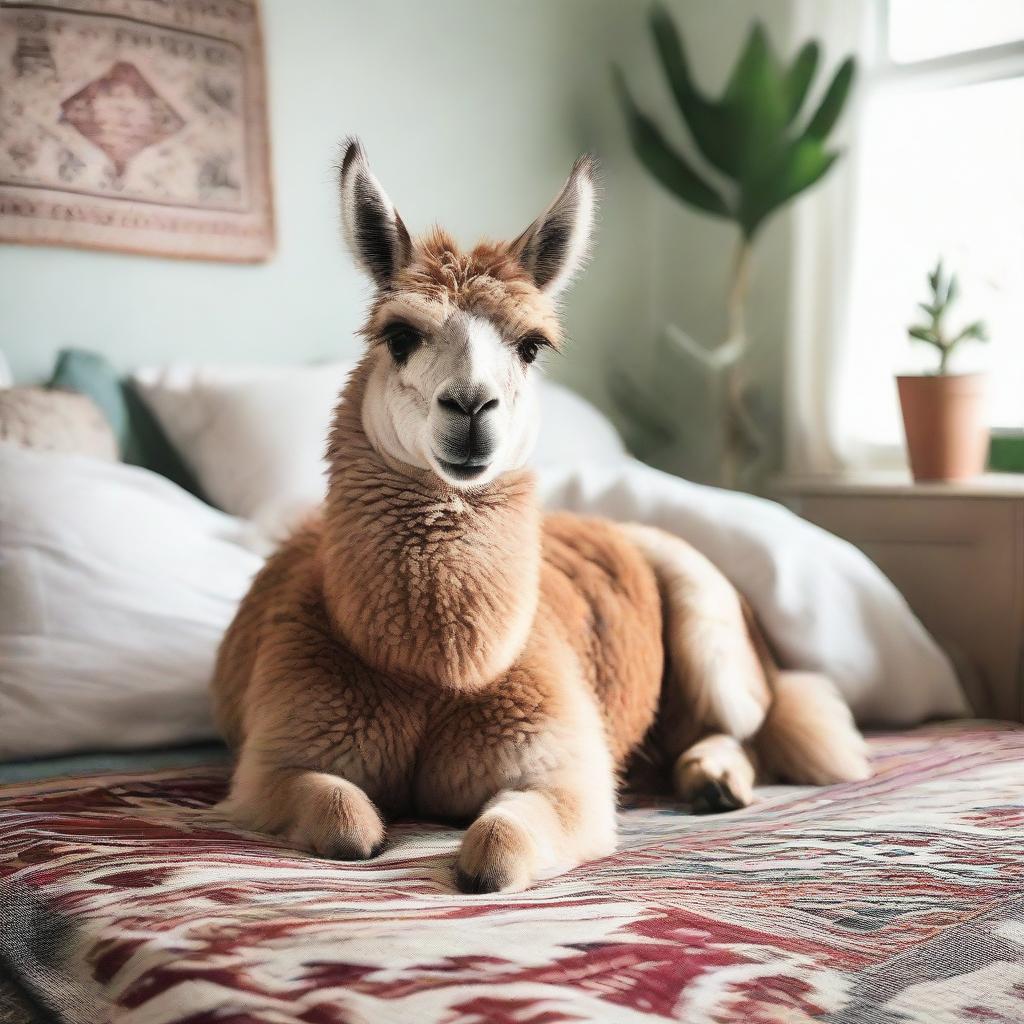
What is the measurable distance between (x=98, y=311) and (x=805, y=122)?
205 cm

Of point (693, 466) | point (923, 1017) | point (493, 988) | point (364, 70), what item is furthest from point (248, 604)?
point (693, 466)

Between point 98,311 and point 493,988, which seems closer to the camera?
point 493,988

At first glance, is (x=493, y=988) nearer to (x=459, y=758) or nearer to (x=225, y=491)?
(x=459, y=758)

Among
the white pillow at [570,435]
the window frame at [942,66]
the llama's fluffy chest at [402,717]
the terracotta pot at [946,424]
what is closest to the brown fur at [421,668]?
the llama's fluffy chest at [402,717]

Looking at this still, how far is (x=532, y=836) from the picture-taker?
1056 mm

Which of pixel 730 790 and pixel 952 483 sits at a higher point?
pixel 952 483

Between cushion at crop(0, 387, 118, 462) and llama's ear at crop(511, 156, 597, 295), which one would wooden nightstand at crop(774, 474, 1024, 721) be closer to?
llama's ear at crop(511, 156, 597, 295)

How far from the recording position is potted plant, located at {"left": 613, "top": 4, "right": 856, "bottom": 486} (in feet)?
10.0

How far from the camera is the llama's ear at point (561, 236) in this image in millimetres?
1308

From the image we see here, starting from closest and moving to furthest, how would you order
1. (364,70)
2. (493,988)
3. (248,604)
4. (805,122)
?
(493,988), (248,604), (364,70), (805,122)

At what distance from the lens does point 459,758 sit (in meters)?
1.21

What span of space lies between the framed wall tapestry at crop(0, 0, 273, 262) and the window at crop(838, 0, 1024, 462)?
5.39 feet

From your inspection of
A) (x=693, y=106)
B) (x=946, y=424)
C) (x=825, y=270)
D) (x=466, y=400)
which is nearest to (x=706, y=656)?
(x=466, y=400)

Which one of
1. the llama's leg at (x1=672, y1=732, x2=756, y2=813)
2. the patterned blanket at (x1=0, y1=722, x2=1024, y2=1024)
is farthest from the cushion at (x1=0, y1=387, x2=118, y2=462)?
the llama's leg at (x1=672, y1=732, x2=756, y2=813)
